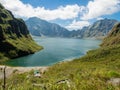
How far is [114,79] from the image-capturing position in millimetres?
11930

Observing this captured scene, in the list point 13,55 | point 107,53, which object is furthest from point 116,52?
point 13,55

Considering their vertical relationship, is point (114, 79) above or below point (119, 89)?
above

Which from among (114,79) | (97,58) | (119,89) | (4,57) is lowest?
(119,89)

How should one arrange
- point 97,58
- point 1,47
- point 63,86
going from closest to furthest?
point 63,86 < point 97,58 < point 1,47

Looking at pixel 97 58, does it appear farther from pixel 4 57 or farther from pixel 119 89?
pixel 119 89

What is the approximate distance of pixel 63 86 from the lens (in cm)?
929

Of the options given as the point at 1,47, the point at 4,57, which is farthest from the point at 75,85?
the point at 1,47

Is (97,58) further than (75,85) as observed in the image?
Yes

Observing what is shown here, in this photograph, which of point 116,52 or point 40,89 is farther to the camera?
point 116,52

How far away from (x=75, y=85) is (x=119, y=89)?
1786 millimetres

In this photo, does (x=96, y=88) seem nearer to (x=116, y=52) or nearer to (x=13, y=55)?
(x=116, y=52)

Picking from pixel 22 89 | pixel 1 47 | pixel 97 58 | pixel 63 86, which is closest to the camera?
pixel 22 89

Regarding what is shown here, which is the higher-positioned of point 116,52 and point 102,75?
point 116,52

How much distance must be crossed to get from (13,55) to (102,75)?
183636 mm
